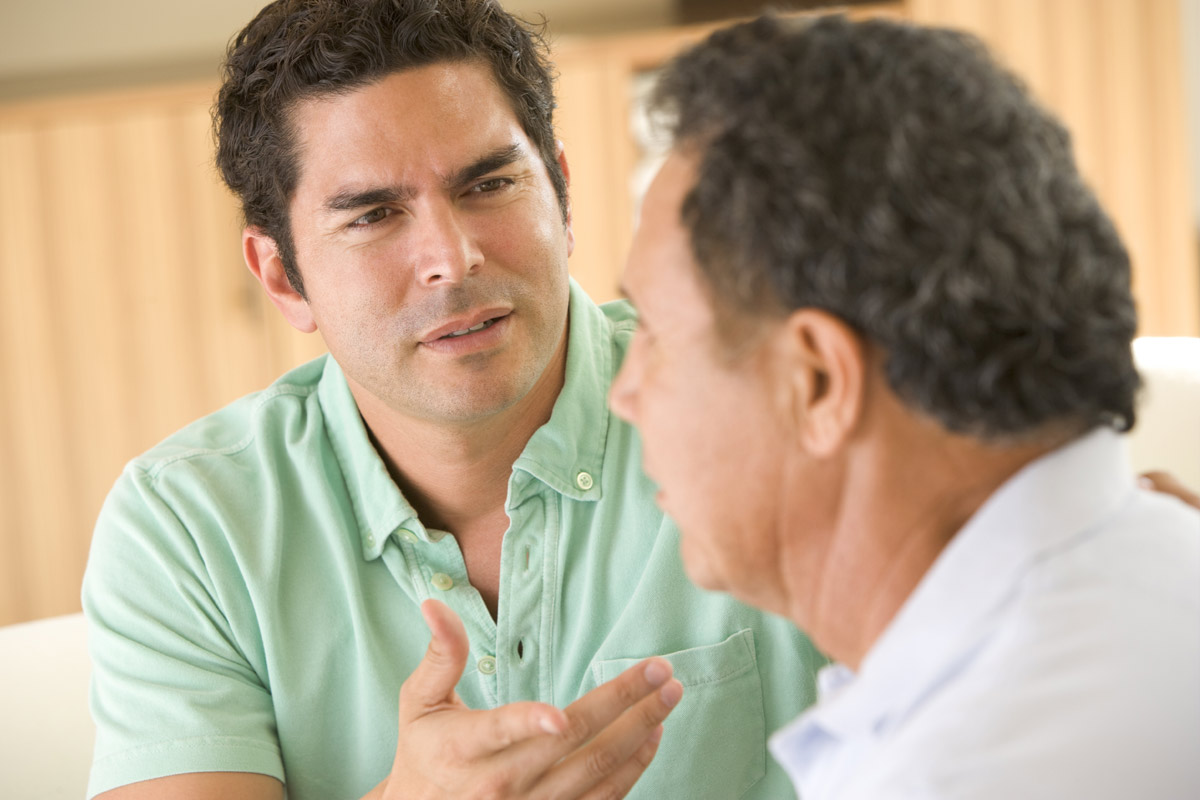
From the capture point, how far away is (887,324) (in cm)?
65

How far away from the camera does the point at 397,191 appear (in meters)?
1.28

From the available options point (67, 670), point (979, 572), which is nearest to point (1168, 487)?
point (979, 572)

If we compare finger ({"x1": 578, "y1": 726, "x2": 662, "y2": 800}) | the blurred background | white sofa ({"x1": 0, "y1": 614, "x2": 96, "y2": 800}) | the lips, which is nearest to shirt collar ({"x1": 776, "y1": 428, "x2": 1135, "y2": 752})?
finger ({"x1": 578, "y1": 726, "x2": 662, "y2": 800})

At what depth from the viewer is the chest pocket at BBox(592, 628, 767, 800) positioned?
126cm

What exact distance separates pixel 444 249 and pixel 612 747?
23.3 inches

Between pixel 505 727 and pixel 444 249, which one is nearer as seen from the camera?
pixel 505 727

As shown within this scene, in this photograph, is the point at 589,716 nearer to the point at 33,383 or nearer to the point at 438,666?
the point at 438,666

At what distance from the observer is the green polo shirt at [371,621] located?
1.27 metres

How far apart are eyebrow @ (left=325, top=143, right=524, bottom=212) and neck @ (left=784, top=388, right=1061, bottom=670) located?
2.36 feet

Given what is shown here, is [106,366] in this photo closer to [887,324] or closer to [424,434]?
[424,434]

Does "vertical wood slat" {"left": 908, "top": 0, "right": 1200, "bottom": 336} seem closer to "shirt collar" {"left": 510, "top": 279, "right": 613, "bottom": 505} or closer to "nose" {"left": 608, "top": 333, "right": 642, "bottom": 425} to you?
"shirt collar" {"left": 510, "top": 279, "right": 613, "bottom": 505}

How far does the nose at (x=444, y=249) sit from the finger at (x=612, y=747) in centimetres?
54

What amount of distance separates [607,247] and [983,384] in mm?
2689

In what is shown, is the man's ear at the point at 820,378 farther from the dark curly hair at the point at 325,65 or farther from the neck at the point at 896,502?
the dark curly hair at the point at 325,65
